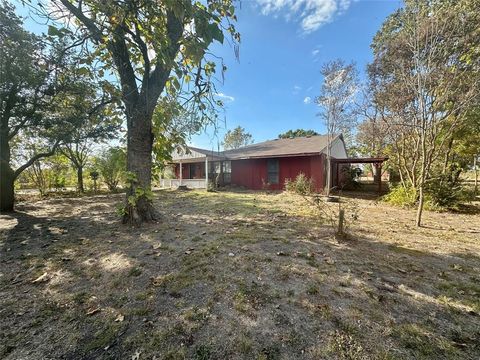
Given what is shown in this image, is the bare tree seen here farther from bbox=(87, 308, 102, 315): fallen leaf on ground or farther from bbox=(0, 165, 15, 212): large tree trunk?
bbox=(0, 165, 15, 212): large tree trunk

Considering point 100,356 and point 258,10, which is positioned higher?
point 258,10

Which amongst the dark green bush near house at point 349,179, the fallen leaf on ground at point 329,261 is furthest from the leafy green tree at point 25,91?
the dark green bush near house at point 349,179

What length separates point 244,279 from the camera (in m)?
2.79

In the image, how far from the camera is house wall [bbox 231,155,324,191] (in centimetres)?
1405

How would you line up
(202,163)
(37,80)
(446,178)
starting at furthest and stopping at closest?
(202,163)
(446,178)
(37,80)

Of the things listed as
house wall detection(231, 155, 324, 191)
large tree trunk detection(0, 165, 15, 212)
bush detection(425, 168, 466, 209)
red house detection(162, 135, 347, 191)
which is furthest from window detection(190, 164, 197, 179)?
bush detection(425, 168, 466, 209)

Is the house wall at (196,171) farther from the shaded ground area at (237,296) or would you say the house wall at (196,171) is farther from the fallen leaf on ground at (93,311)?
the fallen leaf on ground at (93,311)

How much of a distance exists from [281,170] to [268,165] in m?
1.10

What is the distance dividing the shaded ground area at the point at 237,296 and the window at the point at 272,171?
35.9 feet

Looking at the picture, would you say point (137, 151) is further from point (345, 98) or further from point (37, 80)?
point (345, 98)

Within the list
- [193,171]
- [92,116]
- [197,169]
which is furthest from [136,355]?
[193,171]

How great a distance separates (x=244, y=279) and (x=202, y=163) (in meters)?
17.4

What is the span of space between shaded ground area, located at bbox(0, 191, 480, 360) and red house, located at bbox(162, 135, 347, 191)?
9.12 m

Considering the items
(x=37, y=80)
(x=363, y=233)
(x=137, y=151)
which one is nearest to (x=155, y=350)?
(x=137, y=151)
